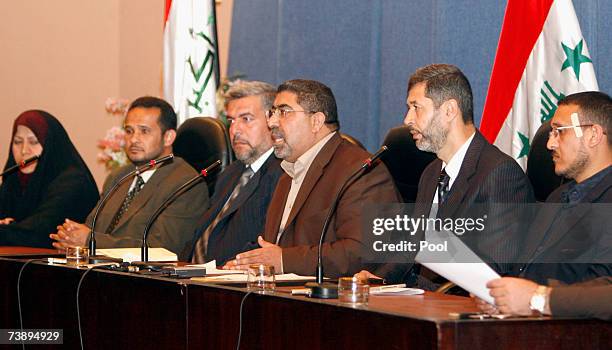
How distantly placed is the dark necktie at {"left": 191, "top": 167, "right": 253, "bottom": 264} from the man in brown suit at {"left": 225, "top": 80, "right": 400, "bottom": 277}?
341mm

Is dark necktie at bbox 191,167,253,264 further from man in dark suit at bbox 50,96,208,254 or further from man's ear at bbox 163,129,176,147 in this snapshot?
man's ear at bbox 163,129,176,147

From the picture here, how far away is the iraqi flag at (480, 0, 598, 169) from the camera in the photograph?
4.15m

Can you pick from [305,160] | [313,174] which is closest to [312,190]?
[313,174]

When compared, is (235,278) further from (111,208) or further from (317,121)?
(111,208)

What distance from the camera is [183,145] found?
17.7 ft

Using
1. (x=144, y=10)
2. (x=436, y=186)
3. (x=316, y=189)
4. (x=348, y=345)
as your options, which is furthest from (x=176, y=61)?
(x=348, y=345)

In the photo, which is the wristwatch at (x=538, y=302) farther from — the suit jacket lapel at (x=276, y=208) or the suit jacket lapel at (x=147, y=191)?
the suit jacket lapel at (x=147, y=191)

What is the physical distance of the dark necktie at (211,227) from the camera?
467 cm

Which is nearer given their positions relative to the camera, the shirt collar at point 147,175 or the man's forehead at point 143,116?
the shirt collar at point 147,175

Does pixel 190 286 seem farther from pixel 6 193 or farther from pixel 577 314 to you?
pixel 6 193

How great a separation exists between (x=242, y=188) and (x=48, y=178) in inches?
65.1

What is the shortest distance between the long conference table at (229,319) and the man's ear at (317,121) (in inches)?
46.0

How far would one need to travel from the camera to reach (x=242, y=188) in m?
4.68

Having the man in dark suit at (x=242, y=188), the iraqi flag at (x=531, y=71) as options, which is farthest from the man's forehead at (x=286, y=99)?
the iraqi flag at (x=531, y=71)
